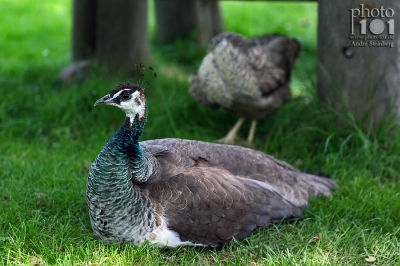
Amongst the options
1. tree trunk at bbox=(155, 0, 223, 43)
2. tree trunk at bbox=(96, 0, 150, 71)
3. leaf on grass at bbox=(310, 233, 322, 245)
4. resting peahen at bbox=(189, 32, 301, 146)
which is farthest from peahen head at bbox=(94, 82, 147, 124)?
tree trunk at bbox=(155, 0, 223, 43)

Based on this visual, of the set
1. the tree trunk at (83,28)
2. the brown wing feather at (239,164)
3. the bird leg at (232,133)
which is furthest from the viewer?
the tree trunk at (83,28)

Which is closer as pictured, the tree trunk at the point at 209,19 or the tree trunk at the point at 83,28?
the tree trunk at the point at 83,28

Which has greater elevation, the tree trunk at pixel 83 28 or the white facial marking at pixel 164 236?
the tree trunk at pixel 83 28

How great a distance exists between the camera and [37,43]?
26.1ft

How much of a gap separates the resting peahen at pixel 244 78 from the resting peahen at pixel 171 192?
1.30 m

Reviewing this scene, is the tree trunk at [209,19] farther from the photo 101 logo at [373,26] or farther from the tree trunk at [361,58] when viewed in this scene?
the photo 101 logo at [373,26]

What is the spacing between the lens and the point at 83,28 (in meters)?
6.27

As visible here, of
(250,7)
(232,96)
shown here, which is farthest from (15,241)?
(250,7)

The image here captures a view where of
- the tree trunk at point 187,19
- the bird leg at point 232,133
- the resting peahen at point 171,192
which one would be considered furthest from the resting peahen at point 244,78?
the tree trunk at point 187,19

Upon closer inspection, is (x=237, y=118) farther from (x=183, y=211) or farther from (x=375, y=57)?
(x=183, y=211)

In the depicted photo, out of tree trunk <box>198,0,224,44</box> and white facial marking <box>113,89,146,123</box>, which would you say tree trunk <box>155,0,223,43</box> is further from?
white facial marking <box>113,89,146,123</box>

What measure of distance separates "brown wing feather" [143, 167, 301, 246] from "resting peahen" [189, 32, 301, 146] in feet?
5.22

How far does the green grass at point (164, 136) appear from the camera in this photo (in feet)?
11.1

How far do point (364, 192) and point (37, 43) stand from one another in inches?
222
